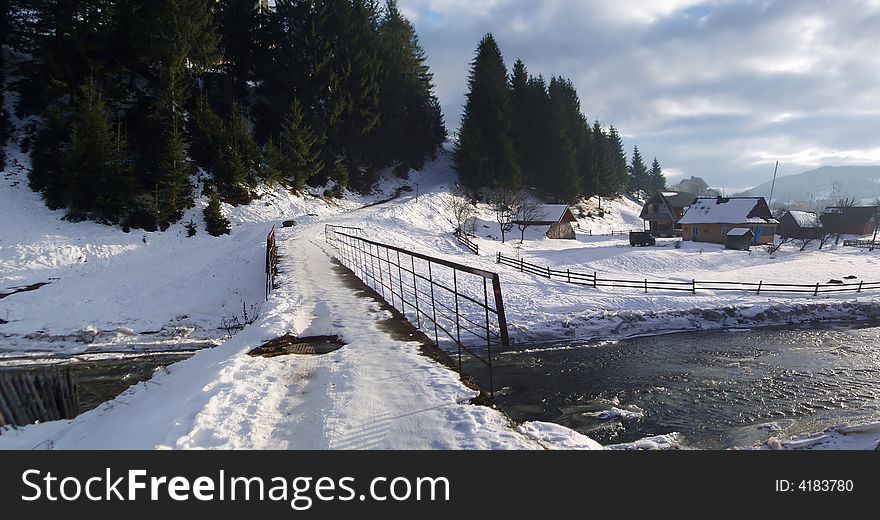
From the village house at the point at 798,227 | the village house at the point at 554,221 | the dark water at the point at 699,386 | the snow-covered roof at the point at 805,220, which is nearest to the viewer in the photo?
the dark water at the point at 699,386

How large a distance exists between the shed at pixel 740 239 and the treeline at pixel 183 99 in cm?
4325

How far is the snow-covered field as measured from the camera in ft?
15.5

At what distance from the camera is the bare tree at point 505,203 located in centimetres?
5379

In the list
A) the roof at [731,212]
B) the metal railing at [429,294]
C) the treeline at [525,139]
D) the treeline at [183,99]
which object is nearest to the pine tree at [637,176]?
the treeline at [525,139]

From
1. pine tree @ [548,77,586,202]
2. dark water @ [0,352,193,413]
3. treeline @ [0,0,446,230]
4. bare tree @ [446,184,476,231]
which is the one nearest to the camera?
dark water @ [0,352,193,413]

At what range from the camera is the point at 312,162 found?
1818 inches

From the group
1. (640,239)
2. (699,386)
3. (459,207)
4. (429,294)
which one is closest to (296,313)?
(429,294)

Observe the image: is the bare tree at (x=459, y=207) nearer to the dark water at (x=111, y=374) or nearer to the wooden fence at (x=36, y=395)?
the dark water at (x=111, y=374)

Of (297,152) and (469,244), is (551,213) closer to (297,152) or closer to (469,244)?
(469,244)

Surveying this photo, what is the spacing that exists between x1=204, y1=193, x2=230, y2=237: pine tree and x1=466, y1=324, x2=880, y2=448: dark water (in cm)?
2403

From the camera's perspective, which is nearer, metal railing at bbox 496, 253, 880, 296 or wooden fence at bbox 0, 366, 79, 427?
wooden fence at bbox 0, 366, 79, 427

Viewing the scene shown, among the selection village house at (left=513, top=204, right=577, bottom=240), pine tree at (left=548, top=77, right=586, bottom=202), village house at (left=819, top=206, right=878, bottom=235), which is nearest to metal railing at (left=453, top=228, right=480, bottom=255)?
village house at (left=513, top=204, right=577, bottom=240)

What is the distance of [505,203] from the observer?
5431 centimetres

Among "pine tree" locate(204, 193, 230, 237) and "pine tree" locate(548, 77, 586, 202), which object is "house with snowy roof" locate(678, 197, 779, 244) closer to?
Answer: "pine tree" locate(548, 77, 586, 202)
